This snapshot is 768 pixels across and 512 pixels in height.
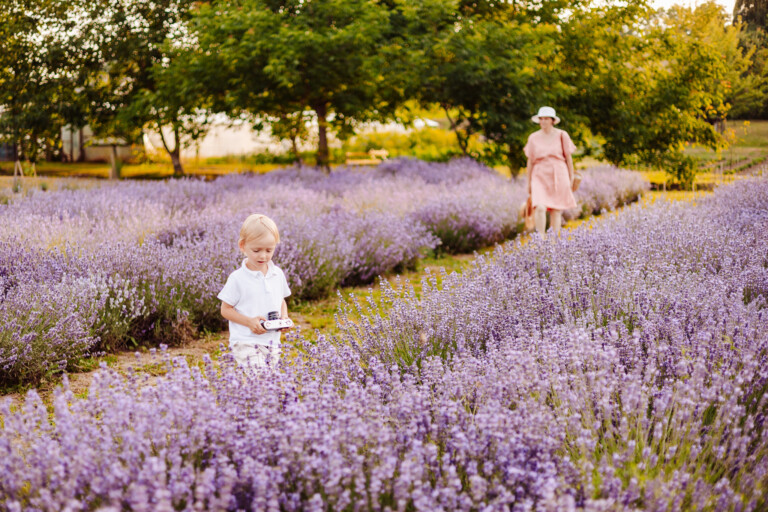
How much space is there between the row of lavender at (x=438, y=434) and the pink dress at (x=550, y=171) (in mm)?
4162

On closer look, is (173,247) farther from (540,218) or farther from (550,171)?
(550,171)

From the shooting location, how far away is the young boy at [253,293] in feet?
9.95

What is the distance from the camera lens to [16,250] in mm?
4645

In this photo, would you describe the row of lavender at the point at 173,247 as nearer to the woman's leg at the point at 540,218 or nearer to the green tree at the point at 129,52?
the woman's leg at the point at 540,218

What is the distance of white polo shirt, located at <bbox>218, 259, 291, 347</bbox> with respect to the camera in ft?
10.2

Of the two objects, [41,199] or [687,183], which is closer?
[41,199]

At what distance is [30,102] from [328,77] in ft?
22.9

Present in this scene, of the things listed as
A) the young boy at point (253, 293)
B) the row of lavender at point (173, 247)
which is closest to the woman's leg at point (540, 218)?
the row of lavender at point (173, 247)

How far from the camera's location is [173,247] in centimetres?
527

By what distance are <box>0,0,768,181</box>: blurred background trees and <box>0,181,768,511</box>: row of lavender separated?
7862 millimetres

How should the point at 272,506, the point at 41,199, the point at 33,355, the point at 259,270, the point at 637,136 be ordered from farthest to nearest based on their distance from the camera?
the point at 637,136
the point at 41,199
the point at 33,355
the point at 259,270
the point at 272,506

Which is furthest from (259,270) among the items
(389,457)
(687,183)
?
(687,183)

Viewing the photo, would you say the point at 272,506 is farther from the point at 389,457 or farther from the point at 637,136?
the point at 637,136

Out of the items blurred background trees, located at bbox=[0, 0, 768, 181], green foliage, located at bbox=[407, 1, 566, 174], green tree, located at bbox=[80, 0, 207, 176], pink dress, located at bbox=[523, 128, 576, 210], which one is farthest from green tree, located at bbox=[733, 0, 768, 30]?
green tree, located at bbox=[80, 0, 207, 176]
